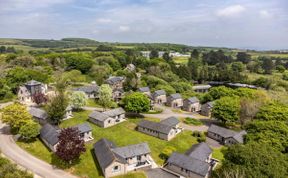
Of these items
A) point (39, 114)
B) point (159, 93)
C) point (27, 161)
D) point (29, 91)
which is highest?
point (29, 91)

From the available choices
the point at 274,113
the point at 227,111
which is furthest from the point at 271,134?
the point at 227,111

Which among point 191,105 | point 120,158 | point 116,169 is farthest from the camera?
point 191,105

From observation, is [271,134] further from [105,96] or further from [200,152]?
[105,96]

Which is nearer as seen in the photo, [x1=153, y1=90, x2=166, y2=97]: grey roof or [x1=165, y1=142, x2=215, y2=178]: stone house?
[x1=165, y1=142, x2=215, y2=178]: stone house

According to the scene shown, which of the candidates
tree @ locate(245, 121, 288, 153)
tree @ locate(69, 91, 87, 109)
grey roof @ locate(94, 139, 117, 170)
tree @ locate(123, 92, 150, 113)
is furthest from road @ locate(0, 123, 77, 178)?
tree @ locate(245, 121, 288, 153)

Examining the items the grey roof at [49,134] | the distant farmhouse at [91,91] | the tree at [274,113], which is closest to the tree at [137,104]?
the grey roof at [49,134]

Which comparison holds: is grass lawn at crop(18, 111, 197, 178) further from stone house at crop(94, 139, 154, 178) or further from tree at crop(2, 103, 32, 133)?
tree at crop(2, 103, 32, 133)

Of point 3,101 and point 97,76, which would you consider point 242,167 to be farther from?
point 97,76
